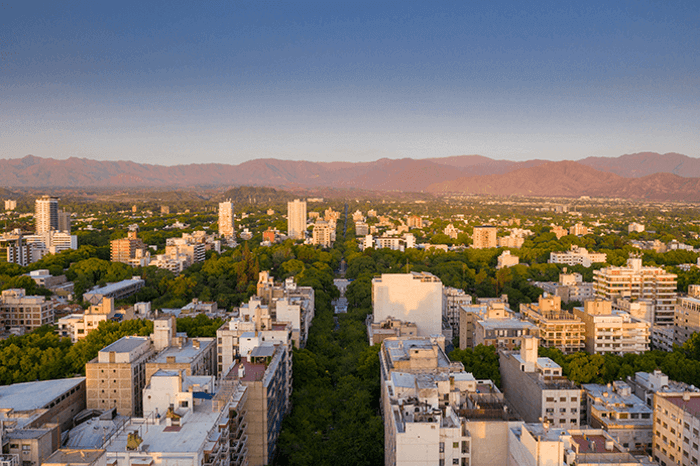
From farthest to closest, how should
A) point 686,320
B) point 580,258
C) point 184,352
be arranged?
point 580,258 < point 686,320 < point 184,352

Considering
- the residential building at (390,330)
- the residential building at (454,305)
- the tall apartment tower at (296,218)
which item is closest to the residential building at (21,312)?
the residential building at (390,330)

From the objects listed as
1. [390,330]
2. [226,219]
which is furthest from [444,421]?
[226,219]

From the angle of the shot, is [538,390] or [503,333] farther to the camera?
[503,333]

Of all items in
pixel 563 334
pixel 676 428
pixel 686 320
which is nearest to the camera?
pixel 676 428

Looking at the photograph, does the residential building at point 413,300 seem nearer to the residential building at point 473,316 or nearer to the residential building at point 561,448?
the residential building at point 473,316

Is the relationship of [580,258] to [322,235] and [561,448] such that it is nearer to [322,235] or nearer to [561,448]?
[322,235]

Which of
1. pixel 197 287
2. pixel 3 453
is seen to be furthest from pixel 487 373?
pixel 197 287
